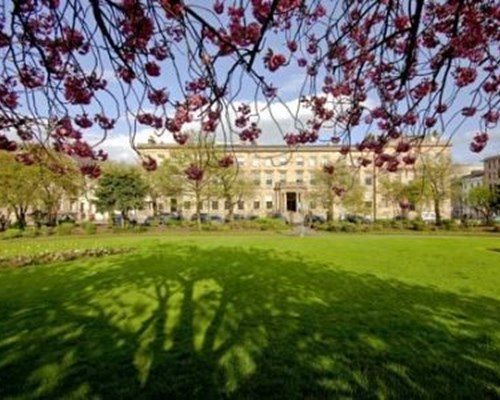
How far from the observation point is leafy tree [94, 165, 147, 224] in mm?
44344

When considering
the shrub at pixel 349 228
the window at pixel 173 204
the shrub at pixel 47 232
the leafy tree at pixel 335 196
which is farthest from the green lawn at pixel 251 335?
the window at pixel 173 204

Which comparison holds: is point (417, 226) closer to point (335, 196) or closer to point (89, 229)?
point (335, 196)

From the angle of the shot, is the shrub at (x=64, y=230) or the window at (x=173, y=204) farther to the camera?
the window at (x=173, y=204)

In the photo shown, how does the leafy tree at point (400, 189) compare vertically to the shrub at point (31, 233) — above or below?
above

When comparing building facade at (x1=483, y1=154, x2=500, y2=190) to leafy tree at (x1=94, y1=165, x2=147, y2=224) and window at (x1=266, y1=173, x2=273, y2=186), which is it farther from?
leafy tree at (x1=94, y1=165, x2=147, y2=224)

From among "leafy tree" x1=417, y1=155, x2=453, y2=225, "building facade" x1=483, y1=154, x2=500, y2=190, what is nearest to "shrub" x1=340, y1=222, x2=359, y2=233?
"leafy tree" x1=417, y1=155, x2=453, y2=225

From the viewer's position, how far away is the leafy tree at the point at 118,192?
4434 centimetres

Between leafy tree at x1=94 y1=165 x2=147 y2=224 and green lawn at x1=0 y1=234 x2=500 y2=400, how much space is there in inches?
1267

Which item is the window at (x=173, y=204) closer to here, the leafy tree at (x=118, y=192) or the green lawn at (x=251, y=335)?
the leafy tree at (x=118, y=192)

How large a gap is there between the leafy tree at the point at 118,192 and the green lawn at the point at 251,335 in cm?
3219

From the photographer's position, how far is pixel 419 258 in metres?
16.4

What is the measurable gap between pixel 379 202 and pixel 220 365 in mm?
69980

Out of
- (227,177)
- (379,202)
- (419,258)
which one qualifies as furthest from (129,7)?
(379,202)

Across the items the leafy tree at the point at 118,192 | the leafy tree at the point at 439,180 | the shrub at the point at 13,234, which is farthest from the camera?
the leafy tree at the point at 439,180
